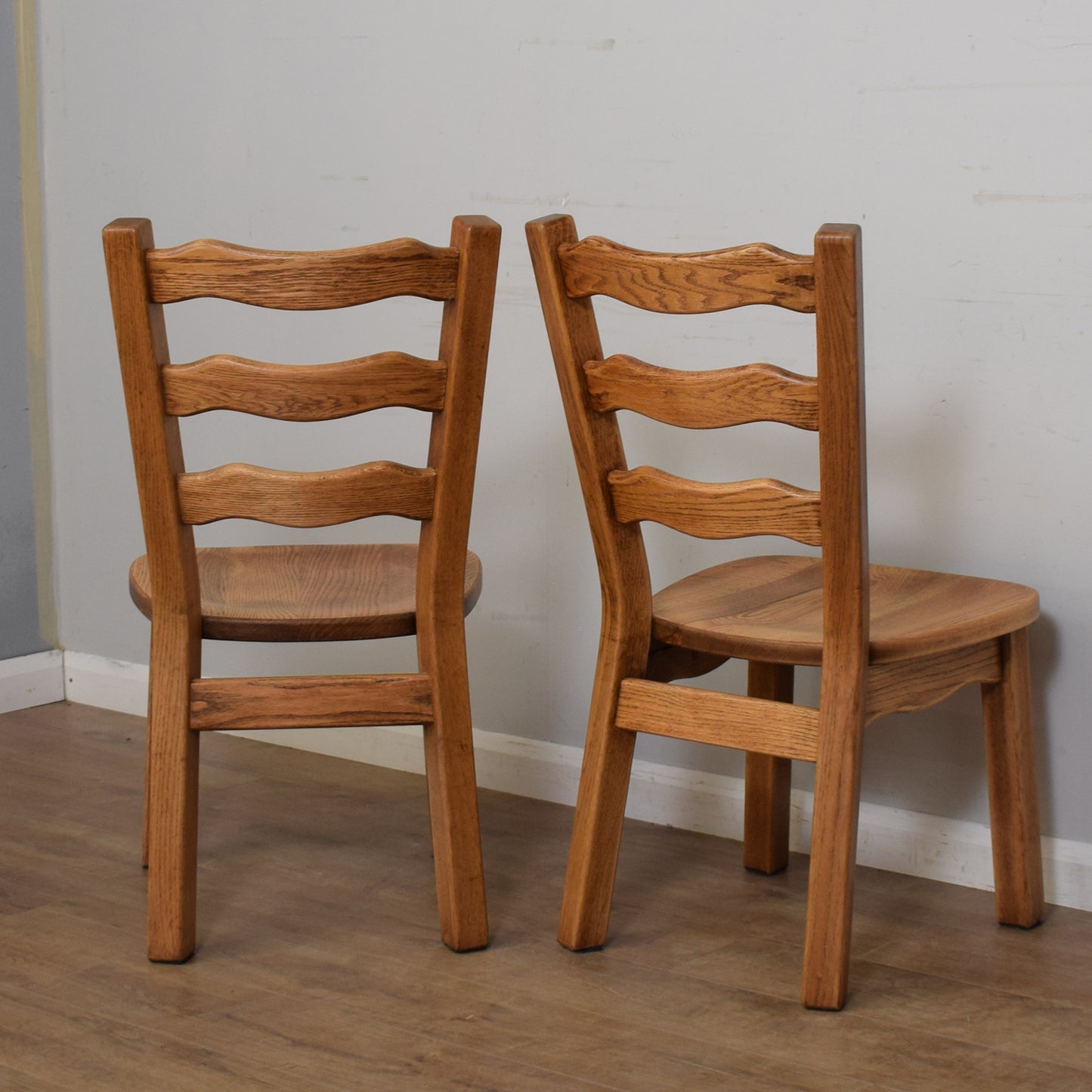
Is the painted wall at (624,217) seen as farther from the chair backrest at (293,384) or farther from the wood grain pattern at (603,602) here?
the chair backrest at (293,384)

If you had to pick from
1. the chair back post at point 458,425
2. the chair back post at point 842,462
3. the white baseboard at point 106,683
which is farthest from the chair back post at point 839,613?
the white baseboard at point 106,683

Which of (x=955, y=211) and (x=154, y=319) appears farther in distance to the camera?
(x=955, y=211)

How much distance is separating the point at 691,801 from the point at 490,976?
0.64m

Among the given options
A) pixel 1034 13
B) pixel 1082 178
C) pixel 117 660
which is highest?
pixel 1034 13

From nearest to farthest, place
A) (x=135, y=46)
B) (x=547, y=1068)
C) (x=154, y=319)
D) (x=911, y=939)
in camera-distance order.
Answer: (x=547, y=1068), (x=154, y=319), (x=911, y=939), (x=135, y=46)

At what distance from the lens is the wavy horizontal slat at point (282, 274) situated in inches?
63.7

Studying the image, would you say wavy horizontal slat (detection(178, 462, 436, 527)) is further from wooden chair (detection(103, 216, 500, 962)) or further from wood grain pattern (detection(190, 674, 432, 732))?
wood grain pattern (detection(190, 674, 432, 732))

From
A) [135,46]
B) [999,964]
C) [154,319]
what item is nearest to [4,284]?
[135,46]

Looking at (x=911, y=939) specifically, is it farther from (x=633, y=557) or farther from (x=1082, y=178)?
(x=1082, y=178)

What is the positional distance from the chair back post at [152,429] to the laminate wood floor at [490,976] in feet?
1.30

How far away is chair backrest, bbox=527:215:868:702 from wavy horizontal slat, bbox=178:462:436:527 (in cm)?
24

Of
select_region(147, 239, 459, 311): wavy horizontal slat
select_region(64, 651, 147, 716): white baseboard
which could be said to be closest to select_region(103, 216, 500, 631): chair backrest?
select_region(147, 239, 459, 311): wavy horizontal slat

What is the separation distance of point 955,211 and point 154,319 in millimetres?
1053

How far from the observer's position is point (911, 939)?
1885 millimetres
